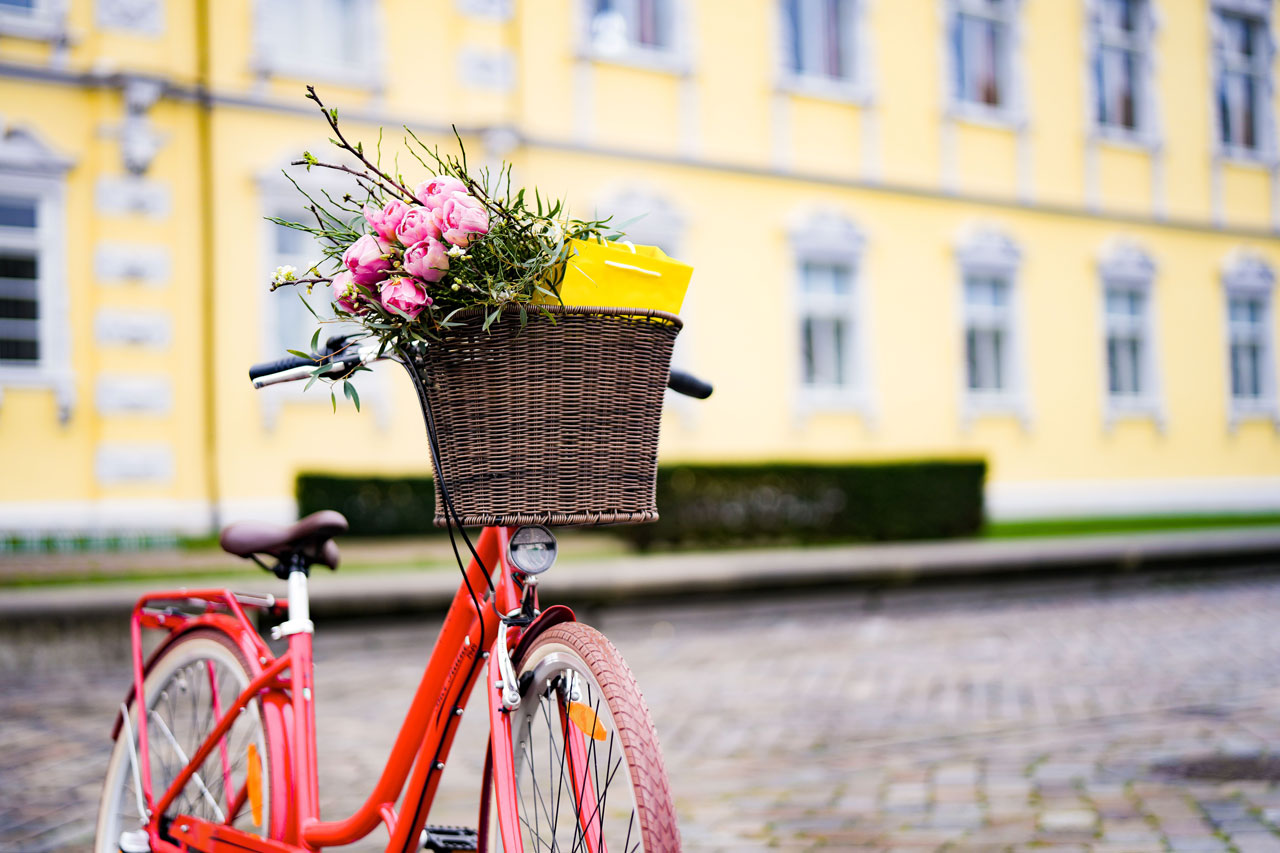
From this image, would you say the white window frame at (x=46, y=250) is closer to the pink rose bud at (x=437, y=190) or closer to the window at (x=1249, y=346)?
the pink rose bud at (x=437, y=190)

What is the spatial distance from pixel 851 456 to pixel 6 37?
33.5ft

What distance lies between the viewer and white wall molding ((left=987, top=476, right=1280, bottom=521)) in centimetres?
1658

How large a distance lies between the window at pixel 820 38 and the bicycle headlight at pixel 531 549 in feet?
47.0

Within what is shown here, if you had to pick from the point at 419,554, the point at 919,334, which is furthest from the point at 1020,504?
the point at 419,554

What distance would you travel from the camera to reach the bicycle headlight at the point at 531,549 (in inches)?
84.7

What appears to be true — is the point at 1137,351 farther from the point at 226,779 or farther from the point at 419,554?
the point at 226,779

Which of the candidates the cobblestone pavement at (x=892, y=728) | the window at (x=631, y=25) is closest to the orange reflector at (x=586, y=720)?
the cobblestone pavement at (x=892, y=728)

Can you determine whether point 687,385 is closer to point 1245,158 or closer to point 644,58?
point 644,58

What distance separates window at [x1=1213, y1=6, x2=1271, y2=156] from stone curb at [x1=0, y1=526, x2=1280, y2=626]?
9552 millimetres

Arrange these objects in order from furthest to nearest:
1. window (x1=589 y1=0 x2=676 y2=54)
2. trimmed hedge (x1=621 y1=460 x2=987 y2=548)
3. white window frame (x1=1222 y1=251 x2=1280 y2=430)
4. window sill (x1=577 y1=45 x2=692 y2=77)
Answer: white window frame (x1=1222 y1=251 x2=1280 y2=430)
window (x1=589 y1=0 x2=676 y2=54)
window sill (x1=577 y1=45 x2=692 y2=77)
trimmed hedge (x1=621 y1=460 x2=987 y2=548)

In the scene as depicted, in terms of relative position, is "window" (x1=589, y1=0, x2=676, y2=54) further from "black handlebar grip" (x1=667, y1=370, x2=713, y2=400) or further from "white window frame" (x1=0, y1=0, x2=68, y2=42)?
"black handlebar grip" (x1=667, y1=370, x2=713, y2=400)

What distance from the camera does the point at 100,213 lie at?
11.8 m

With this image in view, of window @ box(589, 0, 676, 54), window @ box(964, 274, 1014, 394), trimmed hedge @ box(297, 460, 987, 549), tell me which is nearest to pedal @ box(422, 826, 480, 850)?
trimmed hedge @ box(297, 460, 987, 549)

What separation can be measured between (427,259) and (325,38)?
12206mm
